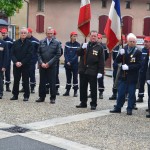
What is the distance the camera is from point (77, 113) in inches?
401

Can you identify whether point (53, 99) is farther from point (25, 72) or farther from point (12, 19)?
point (12, 19)

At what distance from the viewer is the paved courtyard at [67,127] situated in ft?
23.9

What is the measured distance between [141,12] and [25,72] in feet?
104

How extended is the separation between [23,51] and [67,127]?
338 cm

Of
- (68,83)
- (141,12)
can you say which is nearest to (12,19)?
(141,12)

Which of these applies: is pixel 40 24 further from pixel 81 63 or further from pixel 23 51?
pixel 81 63

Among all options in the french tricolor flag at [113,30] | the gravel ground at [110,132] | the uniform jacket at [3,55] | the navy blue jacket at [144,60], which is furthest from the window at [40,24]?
the gravel ground at [110,132]

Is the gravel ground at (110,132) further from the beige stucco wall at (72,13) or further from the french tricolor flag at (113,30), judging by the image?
the beige stucco wall at (72,13)

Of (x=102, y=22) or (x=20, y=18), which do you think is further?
(x=20, y=18)

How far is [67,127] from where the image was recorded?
8.59m

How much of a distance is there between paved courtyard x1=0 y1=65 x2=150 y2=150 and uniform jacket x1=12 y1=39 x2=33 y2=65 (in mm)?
1132

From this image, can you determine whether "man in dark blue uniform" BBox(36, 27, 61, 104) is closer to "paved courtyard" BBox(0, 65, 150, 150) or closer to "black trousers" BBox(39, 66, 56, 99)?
"black trousers" BBox(39, 66, 56, 99)

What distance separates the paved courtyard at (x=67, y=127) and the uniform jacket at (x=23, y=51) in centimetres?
113

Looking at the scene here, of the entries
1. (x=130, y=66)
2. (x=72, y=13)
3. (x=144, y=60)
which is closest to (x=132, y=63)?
(x=130, y=66)
